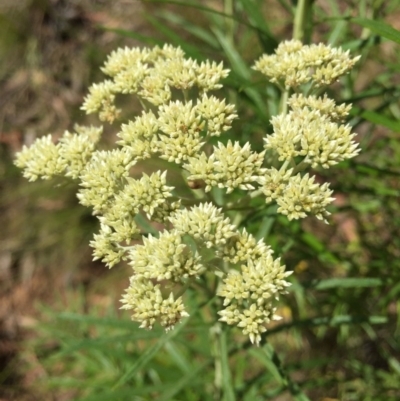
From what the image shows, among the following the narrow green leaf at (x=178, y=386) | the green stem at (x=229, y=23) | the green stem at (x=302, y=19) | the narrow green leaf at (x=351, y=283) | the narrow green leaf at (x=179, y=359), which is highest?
the green stem at (x=229, y=23)

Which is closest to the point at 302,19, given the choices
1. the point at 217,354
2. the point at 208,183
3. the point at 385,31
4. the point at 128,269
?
the point at 385,31

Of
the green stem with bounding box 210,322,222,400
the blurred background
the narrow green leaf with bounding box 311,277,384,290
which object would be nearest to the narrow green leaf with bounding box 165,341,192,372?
the blurred background

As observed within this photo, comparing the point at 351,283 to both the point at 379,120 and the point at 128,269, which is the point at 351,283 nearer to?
the point at 379,120

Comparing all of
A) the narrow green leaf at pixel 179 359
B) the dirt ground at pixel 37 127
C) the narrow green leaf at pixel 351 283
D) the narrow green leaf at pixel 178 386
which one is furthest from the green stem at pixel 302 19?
the dirt ground at pixel 37 127

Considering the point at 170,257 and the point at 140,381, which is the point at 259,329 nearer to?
the point at 170,257

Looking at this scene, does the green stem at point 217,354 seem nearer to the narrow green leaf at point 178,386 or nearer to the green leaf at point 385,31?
the narrow green leaf at point 178,386

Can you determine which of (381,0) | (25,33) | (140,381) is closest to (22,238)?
(25,33)
